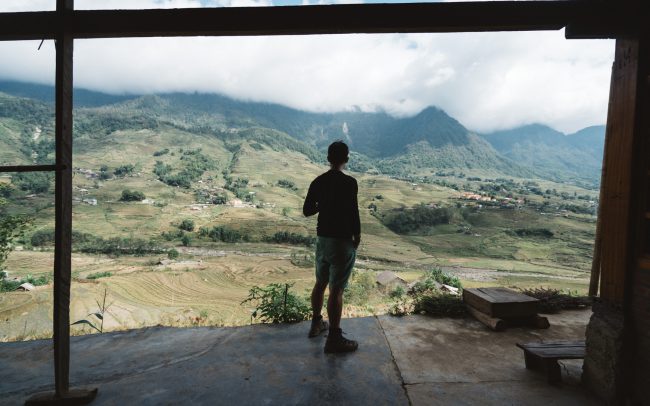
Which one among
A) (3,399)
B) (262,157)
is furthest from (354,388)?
(262,157)

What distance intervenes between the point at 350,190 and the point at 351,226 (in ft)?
0.98

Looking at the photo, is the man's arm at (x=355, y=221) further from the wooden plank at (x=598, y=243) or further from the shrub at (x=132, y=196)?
the shrub at (x=132, y=196)

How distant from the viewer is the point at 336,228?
115 inches

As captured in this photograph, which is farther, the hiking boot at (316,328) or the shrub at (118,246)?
the shrub at (118,246)

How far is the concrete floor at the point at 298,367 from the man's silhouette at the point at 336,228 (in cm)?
31

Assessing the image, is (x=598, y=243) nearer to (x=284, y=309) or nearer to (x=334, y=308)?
(x=334, y=308)

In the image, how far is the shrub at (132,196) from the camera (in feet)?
234

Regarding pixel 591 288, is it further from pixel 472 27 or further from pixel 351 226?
pixel 472 27

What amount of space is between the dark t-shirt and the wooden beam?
1.13 m

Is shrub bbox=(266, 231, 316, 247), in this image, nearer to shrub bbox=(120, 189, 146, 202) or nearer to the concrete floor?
shrub bbox=(120, 189, 146, 202)

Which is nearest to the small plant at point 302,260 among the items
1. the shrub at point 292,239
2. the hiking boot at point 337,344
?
the shrub at point 292,239

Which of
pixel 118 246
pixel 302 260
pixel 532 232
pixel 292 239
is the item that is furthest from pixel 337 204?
pixel 532 232

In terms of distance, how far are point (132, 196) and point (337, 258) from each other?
260 feet

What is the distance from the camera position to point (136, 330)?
3686 mm
